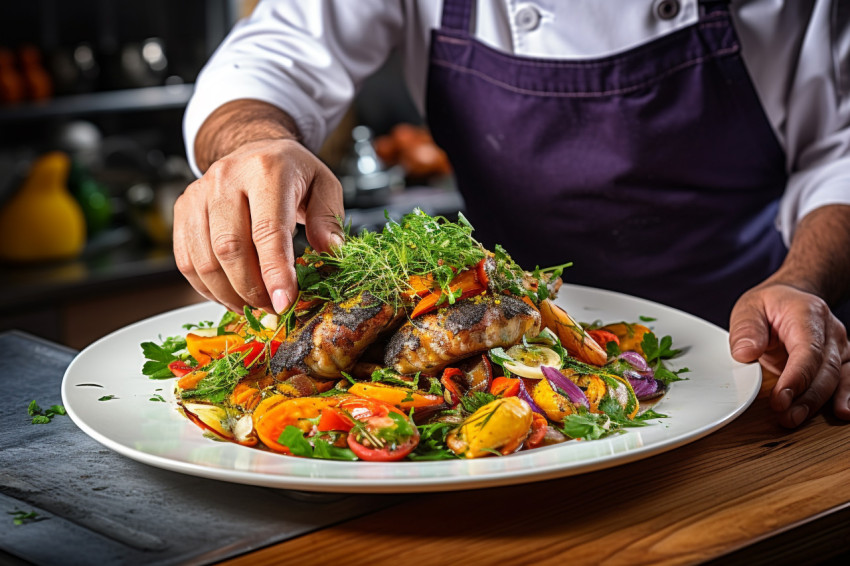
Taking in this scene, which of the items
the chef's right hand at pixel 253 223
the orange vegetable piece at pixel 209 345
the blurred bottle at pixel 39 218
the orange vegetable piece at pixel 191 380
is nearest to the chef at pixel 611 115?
the chef's right hand at pixel 253 223

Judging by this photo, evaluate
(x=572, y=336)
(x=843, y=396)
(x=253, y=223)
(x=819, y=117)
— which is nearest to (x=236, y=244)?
(x=253, y=223)

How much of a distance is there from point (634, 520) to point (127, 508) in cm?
53

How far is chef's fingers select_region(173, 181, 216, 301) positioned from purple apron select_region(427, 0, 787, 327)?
2.82 ft

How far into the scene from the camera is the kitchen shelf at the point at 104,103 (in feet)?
11.4

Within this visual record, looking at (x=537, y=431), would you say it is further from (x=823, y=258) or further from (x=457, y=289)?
(x=823, y=258)

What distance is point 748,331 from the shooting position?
134 cm

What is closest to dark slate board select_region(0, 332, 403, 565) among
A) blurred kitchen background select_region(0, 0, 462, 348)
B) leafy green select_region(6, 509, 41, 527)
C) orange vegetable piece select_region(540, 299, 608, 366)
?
leafy green select_region(6, 509, 41, 527)

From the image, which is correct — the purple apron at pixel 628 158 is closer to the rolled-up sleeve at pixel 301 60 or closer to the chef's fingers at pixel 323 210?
the rolled-up sleeve at pixel 301 60

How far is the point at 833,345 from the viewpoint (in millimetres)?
1351

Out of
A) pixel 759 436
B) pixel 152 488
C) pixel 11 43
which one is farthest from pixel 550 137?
pixel 11 43

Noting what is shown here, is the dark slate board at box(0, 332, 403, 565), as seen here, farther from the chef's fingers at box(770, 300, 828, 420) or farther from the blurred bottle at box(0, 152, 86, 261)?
the blurred bottle at box(0, 152, 86, 261)

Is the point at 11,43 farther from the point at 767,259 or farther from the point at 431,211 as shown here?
the point at 767,259

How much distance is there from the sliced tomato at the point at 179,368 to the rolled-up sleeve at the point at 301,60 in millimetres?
579

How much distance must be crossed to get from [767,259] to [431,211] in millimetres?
1893
